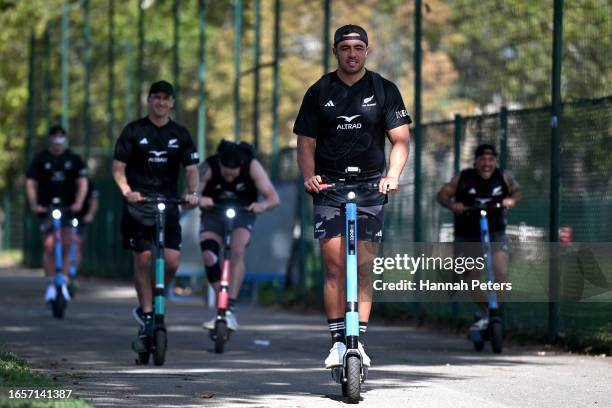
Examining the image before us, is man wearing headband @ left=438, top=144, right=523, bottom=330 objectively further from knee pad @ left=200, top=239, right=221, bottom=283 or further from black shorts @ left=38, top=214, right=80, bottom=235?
black shorts @ left=38, top=214, right=80, bottom=235

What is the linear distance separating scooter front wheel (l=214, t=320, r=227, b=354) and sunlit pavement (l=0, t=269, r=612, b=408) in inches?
3.3

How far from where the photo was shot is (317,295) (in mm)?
19969

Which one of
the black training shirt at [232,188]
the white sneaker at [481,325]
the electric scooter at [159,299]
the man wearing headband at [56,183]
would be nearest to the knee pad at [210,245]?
the black training shirt at [232,188]

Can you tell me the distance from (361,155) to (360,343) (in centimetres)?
109

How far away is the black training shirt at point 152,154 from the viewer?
12.4 metres

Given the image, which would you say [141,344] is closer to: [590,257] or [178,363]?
[178,363]

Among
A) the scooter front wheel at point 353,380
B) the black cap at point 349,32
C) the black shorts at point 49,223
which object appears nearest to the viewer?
the scooter front wheel at point 353,380

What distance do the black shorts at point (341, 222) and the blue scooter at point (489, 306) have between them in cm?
393

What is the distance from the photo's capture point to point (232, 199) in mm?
13977

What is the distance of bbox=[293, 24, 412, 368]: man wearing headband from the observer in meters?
9.57

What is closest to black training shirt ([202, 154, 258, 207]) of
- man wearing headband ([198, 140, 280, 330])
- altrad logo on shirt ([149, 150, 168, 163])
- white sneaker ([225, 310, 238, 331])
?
man wearing headband ([198, 140, 280, 330])

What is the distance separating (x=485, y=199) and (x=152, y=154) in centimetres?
313

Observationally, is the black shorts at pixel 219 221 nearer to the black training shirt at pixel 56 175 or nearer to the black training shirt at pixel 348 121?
the black training shirt at pixel 348 121

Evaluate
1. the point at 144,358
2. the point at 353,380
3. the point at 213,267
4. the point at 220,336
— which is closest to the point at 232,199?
the point at 213,267
